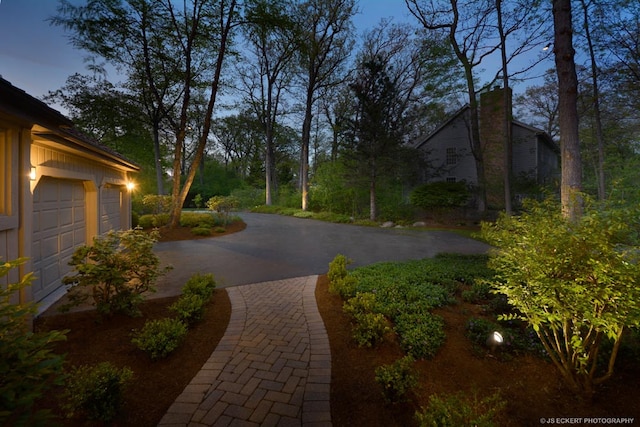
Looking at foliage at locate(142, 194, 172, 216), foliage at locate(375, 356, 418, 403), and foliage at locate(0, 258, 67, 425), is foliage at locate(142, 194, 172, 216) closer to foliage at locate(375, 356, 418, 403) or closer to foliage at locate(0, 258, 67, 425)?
foliage at locate(0, 258, 67, 425)

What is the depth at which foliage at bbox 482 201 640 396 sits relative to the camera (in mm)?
2025

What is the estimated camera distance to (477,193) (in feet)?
48.7

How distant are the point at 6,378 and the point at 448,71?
64.9ft

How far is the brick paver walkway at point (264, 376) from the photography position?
2086 mm

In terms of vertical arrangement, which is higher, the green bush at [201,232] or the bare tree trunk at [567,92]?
the bare tree trunk at [567,92]

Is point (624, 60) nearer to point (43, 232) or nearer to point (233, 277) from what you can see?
point (233, 277)

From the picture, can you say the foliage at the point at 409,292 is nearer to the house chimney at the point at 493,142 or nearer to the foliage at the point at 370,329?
the foliage at the point at 370,329

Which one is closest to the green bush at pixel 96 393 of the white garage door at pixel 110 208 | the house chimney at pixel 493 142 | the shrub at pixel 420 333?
the shrub at pixel 420 333

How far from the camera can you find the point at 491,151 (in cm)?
1744

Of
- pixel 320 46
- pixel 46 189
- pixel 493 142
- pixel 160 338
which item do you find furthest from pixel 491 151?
pixel 46 189

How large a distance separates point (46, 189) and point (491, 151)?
68.8 feet

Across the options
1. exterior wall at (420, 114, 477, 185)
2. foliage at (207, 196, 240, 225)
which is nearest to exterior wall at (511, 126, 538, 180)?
exterior wall at (420, 114, 477, 185)

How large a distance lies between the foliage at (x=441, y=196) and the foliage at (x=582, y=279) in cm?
1224

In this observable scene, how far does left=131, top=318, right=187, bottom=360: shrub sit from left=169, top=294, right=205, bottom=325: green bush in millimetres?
362
